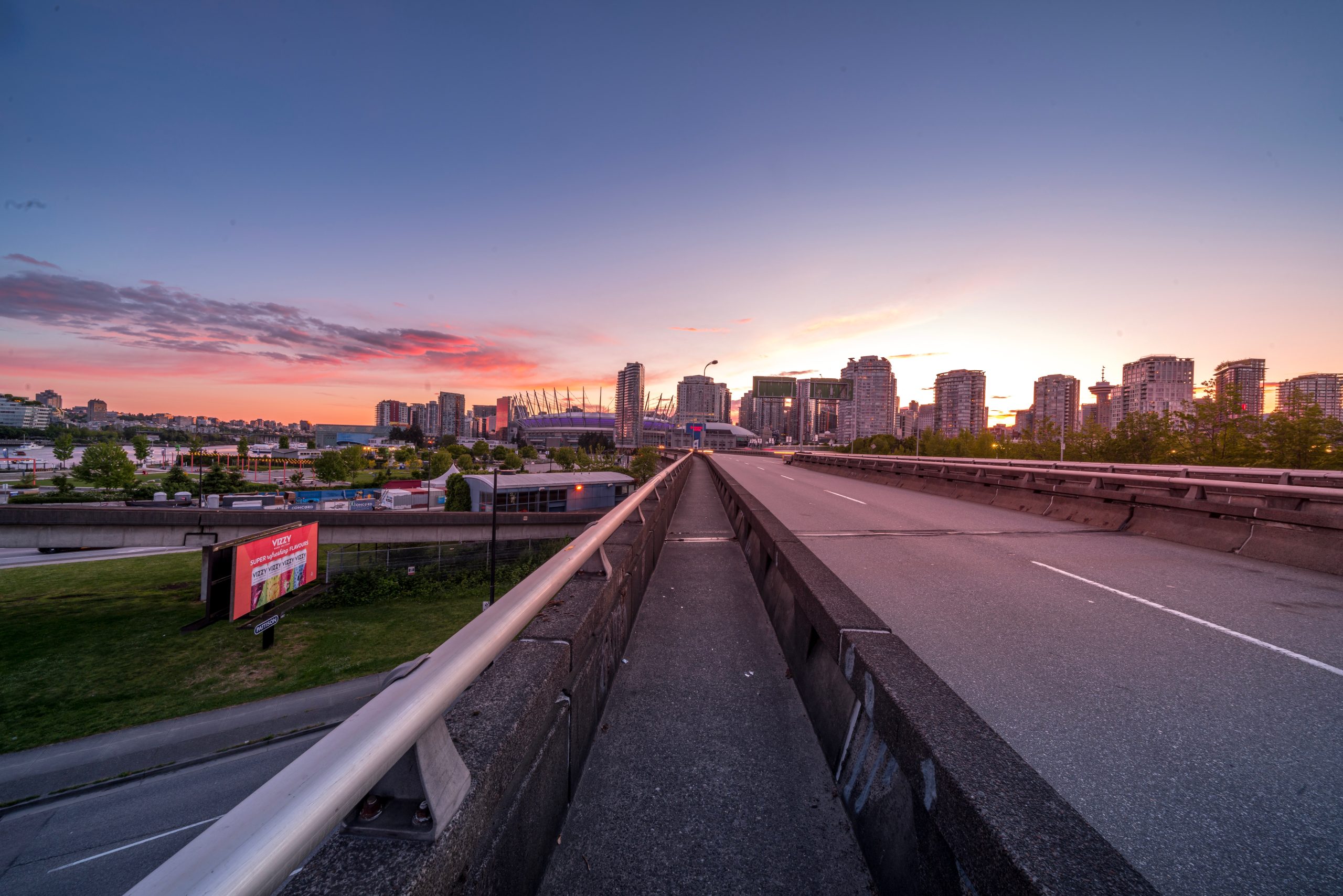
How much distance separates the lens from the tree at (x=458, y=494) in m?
61.3

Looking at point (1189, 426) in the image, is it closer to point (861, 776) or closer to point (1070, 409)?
A: point (861, 776)

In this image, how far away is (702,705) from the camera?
358 cm

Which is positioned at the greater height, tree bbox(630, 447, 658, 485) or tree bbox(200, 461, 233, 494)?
tree bbox(630, 447, 658, 485)

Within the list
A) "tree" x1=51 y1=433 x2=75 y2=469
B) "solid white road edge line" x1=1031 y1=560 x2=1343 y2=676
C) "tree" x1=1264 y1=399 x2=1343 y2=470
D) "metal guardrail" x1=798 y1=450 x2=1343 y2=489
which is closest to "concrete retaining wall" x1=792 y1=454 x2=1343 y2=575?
"metal guardrail" x1=798 y1=450 x2=1343 y2=489

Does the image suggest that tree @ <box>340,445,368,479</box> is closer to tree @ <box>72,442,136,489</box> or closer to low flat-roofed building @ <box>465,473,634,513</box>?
tree @ <box>72,442,136,489</box>

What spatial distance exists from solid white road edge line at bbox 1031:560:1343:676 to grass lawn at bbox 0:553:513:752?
2650 cm

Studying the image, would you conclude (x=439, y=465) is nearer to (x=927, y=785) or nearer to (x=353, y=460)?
(x=353, y=460)

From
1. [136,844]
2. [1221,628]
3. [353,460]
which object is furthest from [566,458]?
[1221,628]

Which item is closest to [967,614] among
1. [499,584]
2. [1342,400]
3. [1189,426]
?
[499,584]

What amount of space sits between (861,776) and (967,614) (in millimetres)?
3579

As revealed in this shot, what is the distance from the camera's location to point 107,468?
66.1 meters

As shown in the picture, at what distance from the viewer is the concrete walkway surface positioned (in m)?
15.5

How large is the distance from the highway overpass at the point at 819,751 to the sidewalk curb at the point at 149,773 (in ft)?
57.9

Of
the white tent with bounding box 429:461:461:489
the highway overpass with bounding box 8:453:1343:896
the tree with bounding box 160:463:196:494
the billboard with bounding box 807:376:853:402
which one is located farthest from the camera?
the tree with bounding box 160:463:196:494
